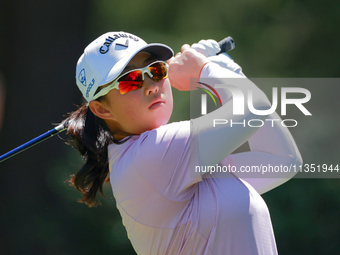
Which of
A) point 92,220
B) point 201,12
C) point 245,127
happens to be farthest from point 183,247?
point 201,12

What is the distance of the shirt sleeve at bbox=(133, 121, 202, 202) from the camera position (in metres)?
1.13

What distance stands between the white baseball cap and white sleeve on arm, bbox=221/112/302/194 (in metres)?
0.49

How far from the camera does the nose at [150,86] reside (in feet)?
4.18

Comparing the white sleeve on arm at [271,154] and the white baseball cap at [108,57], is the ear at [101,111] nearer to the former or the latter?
the white baseball cap at [108,57]

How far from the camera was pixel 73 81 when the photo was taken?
3.54m

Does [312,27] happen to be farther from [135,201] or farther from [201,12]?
[135,201]

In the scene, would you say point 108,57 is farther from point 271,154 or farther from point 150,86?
point 271,154

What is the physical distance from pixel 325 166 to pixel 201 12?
1.94 meters

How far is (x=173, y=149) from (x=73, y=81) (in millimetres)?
2637

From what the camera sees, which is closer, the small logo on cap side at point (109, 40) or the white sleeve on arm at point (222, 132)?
the white sleeve on arm at point (222, 132)

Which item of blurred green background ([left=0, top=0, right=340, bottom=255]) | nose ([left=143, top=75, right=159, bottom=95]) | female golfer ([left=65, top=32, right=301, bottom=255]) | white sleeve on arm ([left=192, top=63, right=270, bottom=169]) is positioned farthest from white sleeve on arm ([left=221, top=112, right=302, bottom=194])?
blurred green background ([left=0, top=0, right=340, bottom=255])

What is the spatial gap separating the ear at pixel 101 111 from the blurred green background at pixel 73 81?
2.05 meters

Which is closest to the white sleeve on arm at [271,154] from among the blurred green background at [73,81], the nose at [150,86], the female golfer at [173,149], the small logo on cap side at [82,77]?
the female golfer at [173,149]

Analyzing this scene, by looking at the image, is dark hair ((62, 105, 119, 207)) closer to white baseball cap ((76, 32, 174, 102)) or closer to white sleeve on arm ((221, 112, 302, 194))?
white baseball cap ((76, 32, 174, 102))
